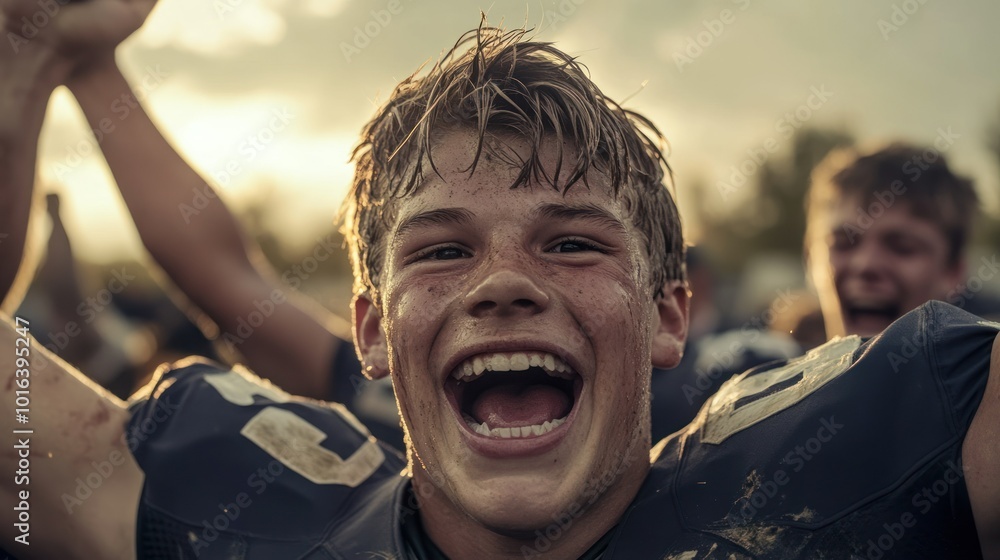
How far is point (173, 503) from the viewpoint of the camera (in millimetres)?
2174

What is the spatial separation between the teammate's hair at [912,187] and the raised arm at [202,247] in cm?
216

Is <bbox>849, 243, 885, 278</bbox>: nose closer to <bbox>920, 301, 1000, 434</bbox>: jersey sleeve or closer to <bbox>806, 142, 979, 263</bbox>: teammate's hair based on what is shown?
<bbox>806, 142, 979, 263</bbox>: teammate's hair

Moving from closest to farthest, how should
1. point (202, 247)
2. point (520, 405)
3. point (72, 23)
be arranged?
point (520, 405) → point (72, 23) → point (202, 247)

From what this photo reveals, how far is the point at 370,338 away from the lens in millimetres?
2236

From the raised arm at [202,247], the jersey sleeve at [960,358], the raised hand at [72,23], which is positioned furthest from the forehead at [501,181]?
the raised arm at [202,247]

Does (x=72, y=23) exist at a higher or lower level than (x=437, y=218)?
higher

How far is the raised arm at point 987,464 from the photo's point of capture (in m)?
1.57

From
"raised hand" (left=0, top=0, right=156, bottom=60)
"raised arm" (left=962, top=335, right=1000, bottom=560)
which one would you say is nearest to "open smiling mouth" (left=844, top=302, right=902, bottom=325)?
"raised arm" (left=962, top=335, right=1000, bottom=560)

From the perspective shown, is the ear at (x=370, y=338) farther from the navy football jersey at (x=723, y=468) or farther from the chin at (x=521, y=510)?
the chin at (x=521, y=510)

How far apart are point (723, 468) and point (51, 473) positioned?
142cm

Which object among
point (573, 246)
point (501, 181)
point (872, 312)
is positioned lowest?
point (872, 312)

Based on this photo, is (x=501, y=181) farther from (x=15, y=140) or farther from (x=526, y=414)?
(x=15, y=140)

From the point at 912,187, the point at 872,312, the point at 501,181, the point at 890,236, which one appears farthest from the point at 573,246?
the point at 912,187

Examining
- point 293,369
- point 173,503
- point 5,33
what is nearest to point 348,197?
point 173,503
